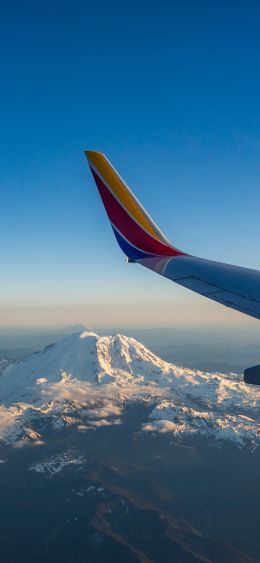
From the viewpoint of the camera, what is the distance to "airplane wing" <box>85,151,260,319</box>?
1014 centimetres

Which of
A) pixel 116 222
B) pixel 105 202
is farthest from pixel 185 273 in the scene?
pixel 105 202

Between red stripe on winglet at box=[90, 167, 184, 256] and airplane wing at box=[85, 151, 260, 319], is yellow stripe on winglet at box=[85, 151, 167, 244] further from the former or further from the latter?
red stripe on winglet at box=[90, 167, 184, 256]

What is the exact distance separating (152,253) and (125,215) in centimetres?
197

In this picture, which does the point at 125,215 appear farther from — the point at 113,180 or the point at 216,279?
the point at 216,279

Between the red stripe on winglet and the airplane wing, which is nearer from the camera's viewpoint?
the airplane wing

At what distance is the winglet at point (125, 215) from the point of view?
10.9 m

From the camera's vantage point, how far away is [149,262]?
12.0 metres

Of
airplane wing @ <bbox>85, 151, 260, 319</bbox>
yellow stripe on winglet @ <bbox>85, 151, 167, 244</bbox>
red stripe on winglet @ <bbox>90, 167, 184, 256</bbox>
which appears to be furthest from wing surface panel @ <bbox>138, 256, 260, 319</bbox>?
yellow stripe on winglet @ <bbox>85, 151, 167, 244</bbox>

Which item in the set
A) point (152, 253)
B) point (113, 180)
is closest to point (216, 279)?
point (152, 253)

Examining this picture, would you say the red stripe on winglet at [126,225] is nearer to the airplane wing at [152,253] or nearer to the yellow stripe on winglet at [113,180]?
the airplane wing at [152,253]

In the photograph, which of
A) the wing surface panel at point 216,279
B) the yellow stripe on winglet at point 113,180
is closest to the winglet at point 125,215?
the yellow stripe on winglet at point 113,180

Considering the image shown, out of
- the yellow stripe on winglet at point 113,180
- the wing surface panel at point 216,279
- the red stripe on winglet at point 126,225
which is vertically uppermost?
the yellow stripe on winglet at point 113,180

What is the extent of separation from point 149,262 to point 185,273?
1.41 metres

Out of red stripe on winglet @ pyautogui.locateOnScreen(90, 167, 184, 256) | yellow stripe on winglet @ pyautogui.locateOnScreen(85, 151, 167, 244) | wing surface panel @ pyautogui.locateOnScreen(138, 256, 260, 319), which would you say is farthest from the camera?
red stripe on winglet @ pyautogui.locateOnScreen(90, 167, 184, 256)
